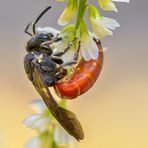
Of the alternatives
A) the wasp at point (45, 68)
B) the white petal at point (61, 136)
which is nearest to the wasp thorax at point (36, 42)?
the wasp at point (45, 68)

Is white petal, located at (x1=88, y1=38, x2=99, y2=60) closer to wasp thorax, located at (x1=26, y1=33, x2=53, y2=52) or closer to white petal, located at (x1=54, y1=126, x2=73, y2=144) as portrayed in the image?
white petal, located at (x1=54, y1=126, x2=73, y2=144)

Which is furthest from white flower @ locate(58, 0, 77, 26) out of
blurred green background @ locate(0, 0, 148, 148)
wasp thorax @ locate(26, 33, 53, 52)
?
blurred green background @ locate(0, 0, 148, 148)

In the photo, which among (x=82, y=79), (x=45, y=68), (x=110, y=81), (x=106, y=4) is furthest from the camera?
(x=110, y=81)

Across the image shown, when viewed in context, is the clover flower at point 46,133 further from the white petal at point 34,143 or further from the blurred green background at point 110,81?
the blurred green background at point 110,81

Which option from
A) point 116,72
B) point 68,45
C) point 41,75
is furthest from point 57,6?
point 68,45

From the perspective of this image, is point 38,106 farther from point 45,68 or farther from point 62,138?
point 45,68

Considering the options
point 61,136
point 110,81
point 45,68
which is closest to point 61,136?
point 61,136
